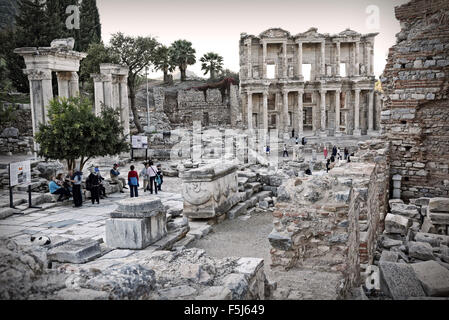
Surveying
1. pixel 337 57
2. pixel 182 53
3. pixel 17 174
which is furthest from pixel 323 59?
pixel 17 174

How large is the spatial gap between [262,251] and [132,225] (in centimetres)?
278

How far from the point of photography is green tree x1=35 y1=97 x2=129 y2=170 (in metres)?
13.2

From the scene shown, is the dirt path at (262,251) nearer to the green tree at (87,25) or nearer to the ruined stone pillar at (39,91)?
the ruined stone pillar at (39,91)

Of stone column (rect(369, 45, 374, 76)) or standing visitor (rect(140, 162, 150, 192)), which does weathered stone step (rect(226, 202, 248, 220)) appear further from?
stone column (rect(369, 45, 374, 76))

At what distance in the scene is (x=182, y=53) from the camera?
4994 cm

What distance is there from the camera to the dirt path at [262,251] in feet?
15.5

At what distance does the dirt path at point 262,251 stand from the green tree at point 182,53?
41252 millimetres

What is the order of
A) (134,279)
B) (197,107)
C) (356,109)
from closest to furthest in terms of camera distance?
(134,279) < (356,109) < (197,107)

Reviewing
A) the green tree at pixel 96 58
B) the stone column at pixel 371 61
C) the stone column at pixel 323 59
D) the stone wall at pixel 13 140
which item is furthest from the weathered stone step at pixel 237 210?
the stone column at pixel 371 61

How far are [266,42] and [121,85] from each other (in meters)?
22.2

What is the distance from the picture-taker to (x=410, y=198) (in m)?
10.9

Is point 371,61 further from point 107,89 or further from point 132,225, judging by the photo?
point 132,225

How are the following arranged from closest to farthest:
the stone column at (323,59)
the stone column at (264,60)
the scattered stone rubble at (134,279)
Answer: the scattered stone rubble at (134,279)
the stone column at (264,60)
the stone column at (323,59)

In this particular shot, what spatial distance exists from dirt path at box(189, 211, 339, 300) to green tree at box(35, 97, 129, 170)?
5.94 m
